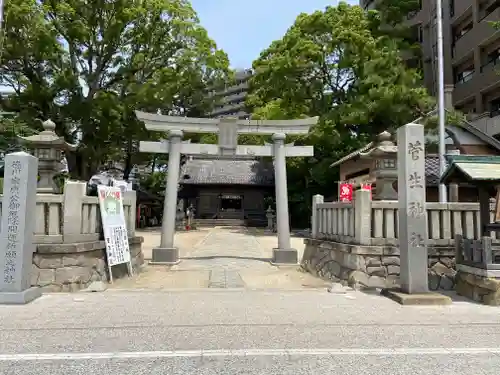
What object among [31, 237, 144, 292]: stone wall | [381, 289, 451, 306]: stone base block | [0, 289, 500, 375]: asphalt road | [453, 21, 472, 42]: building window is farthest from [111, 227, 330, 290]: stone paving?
[453, 21, 472, 42]: building window

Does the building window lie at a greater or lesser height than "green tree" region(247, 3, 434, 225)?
greater

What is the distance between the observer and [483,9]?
2745 cm

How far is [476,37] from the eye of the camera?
27578 mm

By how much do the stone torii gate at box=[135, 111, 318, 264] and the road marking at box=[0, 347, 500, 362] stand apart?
8362mm

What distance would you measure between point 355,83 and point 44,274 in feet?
67.2

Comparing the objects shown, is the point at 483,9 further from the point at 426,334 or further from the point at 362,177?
the point at 426,334

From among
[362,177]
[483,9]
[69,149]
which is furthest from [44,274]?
[483,9]

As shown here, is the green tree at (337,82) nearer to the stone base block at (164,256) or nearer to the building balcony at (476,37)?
the building balcony at (476,37)

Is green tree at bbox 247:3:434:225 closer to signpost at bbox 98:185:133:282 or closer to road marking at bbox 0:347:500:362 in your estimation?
signpost at bbox 98:185:133:282

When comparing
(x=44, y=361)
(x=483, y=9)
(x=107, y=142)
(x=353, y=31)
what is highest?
(x=483, y=9)

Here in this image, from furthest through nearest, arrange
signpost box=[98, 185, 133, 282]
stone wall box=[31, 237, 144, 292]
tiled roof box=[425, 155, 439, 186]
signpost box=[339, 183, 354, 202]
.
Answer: signpost box=[339, 183, 354, 202]
tiled roof box=[425, 155, 439, 186]
signpost box=[98, 185, 133, 282]
stone wall box=[31, 237, 144, 292]

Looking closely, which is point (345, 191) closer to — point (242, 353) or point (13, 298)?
point (13, 298)

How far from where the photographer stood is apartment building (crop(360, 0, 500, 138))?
1030 inches

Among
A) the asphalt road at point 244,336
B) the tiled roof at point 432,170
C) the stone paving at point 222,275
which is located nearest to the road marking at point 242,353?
the asphalt road at point 244,336
